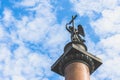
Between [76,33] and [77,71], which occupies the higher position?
[76,33]

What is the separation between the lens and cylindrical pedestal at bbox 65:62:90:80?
14.2 metres

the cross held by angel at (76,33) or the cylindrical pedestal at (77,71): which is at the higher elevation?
the cross held by angel at (76,33)

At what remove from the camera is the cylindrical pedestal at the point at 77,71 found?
14.2 meters

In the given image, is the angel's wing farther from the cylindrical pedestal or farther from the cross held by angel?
the cylindrical pedestal

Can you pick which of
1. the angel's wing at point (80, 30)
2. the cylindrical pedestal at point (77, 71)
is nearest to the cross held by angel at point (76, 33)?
the angel's wing at point (80, 30)

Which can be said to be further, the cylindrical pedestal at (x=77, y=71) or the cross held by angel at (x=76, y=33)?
the cross held by angel at (x=76, y=33)

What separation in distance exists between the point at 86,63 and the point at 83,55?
1.23 feet

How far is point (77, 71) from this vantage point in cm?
1441

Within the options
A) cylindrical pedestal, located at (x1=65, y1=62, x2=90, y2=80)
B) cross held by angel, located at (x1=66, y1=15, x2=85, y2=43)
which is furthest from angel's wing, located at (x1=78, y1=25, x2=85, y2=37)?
cylindrical pedestal, located at (x1=65, y1=62, x2=90, y2=80)

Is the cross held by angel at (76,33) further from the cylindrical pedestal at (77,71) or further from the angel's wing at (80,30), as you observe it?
the cylindrical pedestal at (77,71)

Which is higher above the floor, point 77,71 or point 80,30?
point 80,30

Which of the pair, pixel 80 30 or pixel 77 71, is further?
pixel 80 30

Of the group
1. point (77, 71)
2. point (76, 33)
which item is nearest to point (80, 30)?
point (76, 33)

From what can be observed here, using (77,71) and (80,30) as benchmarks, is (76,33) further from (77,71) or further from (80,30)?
(77,71)
